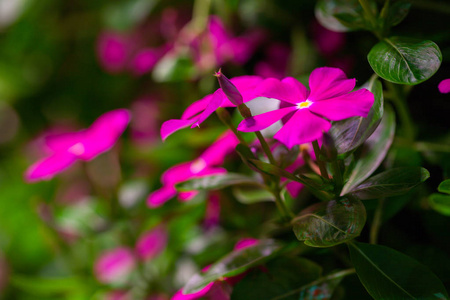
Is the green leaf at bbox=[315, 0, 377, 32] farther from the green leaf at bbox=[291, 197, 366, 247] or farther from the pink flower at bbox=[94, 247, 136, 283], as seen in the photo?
the pink flower at bbox=[94, 247, 136, 283]

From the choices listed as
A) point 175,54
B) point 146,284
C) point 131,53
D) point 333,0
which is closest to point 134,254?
point 146,284

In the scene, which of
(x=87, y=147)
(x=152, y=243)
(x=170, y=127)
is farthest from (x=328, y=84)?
(x=152, y=243)

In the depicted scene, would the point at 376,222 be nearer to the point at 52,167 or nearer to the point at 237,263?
the point at 237,263

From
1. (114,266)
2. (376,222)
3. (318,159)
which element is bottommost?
(114,266)

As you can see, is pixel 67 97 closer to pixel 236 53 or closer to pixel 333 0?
pixel 236 53

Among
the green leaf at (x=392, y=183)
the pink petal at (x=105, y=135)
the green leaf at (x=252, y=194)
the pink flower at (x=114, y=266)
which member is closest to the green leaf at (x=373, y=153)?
the green leaf at (x=392, y=183)

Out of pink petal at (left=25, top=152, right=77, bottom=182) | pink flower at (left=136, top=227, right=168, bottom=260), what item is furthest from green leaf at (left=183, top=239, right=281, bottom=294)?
pink flower at (left=136, top=227, right=168, bottom=260)
